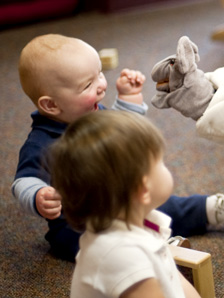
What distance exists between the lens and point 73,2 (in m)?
3.20

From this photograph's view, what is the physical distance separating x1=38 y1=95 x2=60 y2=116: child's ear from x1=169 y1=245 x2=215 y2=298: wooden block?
1.25 ft

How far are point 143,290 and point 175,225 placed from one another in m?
0.49

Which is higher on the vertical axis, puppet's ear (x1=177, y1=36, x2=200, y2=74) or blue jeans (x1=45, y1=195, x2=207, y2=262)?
puppet's ear (x1=177, y1=36, x2=200, y2=74)

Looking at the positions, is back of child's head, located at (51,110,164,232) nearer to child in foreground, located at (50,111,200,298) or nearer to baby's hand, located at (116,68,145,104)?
child in foreground, located at (50,111,200,298)

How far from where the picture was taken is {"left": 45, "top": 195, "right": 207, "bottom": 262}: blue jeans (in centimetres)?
113

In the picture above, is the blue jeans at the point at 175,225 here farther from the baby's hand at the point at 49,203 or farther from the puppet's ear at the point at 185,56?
the puppet's ear at the point at 185,56

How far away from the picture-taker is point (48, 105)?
113 centimetres

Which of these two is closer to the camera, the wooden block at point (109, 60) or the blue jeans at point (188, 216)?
the blue jeans at point (188, 216)

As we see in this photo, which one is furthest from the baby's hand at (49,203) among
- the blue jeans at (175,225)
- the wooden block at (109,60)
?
the wooden block at (109,60)

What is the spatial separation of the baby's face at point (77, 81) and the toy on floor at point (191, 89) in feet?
0.55

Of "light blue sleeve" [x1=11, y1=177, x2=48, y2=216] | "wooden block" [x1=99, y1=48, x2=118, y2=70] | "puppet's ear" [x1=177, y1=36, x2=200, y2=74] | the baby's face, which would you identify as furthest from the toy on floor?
"wooden block" [x1=99, y1=48, x2=118, y2=70]

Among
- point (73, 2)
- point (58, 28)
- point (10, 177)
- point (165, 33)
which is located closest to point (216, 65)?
point (165, 33)

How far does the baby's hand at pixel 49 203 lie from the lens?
0.97 m

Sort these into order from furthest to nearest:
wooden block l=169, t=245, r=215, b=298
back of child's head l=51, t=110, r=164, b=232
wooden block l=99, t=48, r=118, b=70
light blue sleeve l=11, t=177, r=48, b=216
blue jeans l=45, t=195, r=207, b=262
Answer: wooden block l=99, t=48, r=118, b=70, blue jeans l=45, t=195, r=207, b=262, light blue sleeve l=11, t=177, r=48, b=216, wooden block l=169, t=245, r=215, b=298, back of child's head l=51, t=110, r=164, b=232
